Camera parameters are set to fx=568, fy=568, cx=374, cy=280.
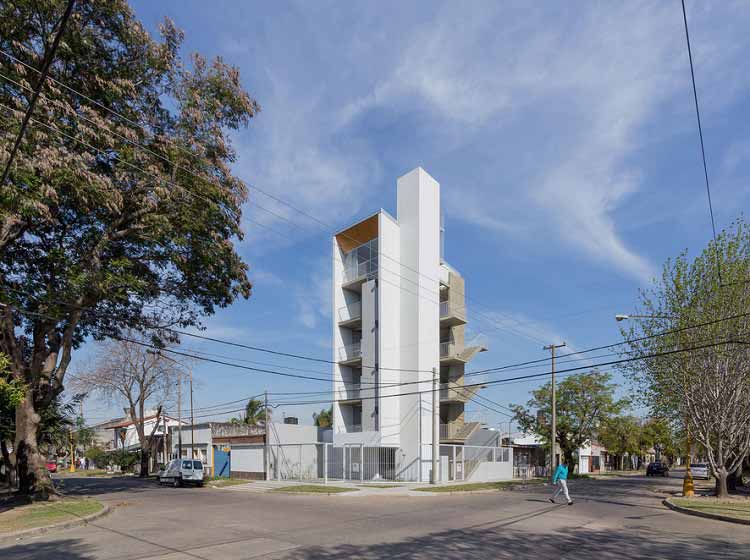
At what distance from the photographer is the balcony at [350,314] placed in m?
41.2

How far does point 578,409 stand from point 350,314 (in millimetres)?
20375

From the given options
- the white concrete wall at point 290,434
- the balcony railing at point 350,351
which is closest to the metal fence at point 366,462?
the white concrete wall at point 290,434

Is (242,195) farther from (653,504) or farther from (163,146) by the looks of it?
(653,504)

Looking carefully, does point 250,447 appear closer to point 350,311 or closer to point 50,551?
point 350,311

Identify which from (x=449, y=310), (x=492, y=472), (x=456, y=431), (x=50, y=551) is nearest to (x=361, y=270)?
(x=449, y=310)

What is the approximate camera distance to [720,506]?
765 inches

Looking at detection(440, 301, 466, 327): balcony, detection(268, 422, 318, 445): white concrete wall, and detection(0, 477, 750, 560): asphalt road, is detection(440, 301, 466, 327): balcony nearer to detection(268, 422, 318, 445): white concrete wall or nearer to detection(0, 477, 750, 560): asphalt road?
detection(268, 422, 318, 445): white concrete wall

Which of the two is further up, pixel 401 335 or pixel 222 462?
pixel 401 335

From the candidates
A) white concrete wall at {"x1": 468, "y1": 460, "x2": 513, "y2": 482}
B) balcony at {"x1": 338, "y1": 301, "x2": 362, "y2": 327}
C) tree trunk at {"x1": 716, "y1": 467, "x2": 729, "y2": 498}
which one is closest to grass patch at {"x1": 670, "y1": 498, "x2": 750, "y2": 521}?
tree trunk at {"x1": 716, "y1": 467, "x2": 729, "y2": 498}

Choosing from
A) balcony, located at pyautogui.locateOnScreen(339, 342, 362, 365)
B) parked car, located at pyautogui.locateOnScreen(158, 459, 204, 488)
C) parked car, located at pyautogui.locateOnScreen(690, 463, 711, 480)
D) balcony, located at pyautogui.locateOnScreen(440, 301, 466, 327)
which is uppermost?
balcony, located at pyautogui.locateOnScreen(440, 301, 466, 327)

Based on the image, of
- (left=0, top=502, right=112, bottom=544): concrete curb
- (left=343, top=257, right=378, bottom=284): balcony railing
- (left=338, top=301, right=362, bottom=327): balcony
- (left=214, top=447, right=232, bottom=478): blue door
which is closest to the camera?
(left=0, top=502, right=112, bottom=544): concrete curb

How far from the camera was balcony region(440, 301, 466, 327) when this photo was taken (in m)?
40.6

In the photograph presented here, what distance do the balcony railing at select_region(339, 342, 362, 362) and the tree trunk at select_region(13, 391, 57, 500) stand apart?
2172 cm

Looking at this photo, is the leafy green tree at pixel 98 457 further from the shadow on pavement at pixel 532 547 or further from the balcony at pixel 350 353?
the shadow on pavement at pixel 532 547
